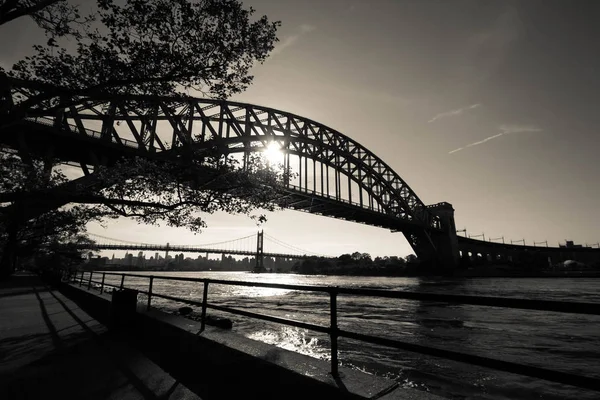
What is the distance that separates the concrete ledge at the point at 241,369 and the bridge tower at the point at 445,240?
72.8 m

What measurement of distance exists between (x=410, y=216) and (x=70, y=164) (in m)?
60.6

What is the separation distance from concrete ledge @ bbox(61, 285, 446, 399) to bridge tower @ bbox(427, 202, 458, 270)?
2867 inches

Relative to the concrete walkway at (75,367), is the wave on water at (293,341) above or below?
below

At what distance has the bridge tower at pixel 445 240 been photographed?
2712 inches

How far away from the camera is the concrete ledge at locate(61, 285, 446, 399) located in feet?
8.45

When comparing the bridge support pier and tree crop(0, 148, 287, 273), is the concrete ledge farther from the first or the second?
the bridge support pier

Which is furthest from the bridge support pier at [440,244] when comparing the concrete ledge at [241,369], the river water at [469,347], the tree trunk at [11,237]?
the concrete ledge at [241,369]

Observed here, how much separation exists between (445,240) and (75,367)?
74451mm

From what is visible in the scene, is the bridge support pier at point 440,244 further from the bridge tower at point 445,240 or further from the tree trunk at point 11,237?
the tree trunk at point 11,237

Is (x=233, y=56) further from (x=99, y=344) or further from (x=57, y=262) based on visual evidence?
(x=57, y=262)

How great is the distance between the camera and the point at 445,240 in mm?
69062

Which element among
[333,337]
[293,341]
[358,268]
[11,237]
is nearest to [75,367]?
[333,337]

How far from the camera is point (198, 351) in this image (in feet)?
13.8

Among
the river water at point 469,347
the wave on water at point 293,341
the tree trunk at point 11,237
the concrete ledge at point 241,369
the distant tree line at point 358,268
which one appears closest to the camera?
the concrete ledge at point 241,369
